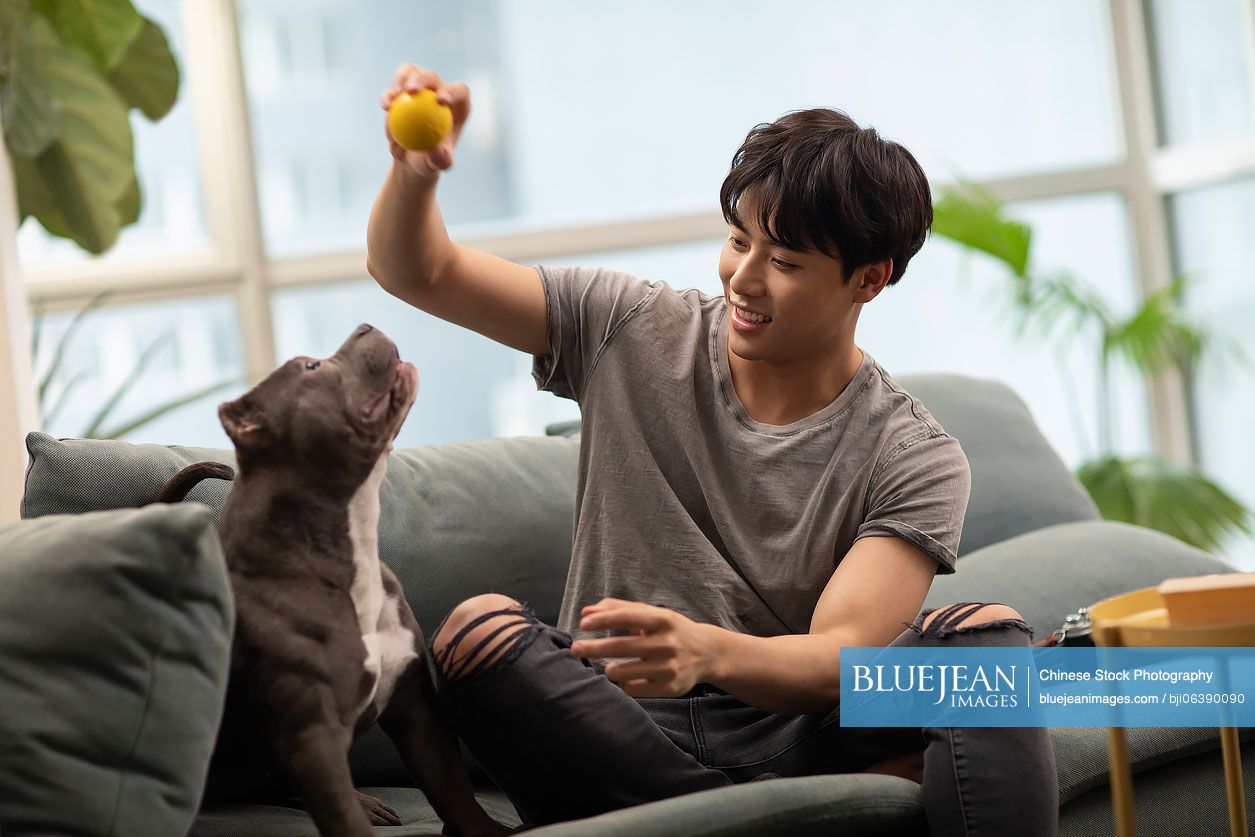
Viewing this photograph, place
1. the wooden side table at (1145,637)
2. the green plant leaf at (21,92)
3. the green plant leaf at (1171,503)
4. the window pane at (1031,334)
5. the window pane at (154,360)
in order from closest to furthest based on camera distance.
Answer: the wooden side table at (1145,637), the green plant leaf at (21,92), the green plant leaf at (1171,503), the window pane at (154,360), the window pane at (1031,334)

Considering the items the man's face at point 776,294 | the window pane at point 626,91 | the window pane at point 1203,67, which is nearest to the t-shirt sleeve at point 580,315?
the man's face at point 776,294

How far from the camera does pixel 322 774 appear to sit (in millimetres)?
1062

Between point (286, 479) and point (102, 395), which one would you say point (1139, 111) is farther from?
point (286, 479)

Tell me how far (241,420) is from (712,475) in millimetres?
586

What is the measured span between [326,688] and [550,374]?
23.0 inches

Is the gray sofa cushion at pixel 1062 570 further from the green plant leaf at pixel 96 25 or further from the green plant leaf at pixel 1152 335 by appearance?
the green plant leaf at pixel 96 25

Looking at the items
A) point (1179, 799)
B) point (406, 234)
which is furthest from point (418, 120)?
point (1179, 799)

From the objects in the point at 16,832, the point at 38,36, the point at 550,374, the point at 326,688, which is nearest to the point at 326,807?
the point at 326,688

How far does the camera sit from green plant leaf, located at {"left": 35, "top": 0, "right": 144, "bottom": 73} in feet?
8.19

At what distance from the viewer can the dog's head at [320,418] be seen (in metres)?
1.13

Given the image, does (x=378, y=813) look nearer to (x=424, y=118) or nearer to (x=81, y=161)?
(x=424, y=118)

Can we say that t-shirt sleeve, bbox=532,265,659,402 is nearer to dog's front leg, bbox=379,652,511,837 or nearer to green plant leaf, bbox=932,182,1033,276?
dog's front leg, bbox=379,652,511,837

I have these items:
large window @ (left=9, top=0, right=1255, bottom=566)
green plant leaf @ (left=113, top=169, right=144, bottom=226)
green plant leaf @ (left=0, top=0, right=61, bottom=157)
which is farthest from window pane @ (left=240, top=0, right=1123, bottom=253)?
green plant leaf @ (left=0, top=0, right=61, bottom=157)

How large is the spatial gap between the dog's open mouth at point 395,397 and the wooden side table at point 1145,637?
652 millimetres
